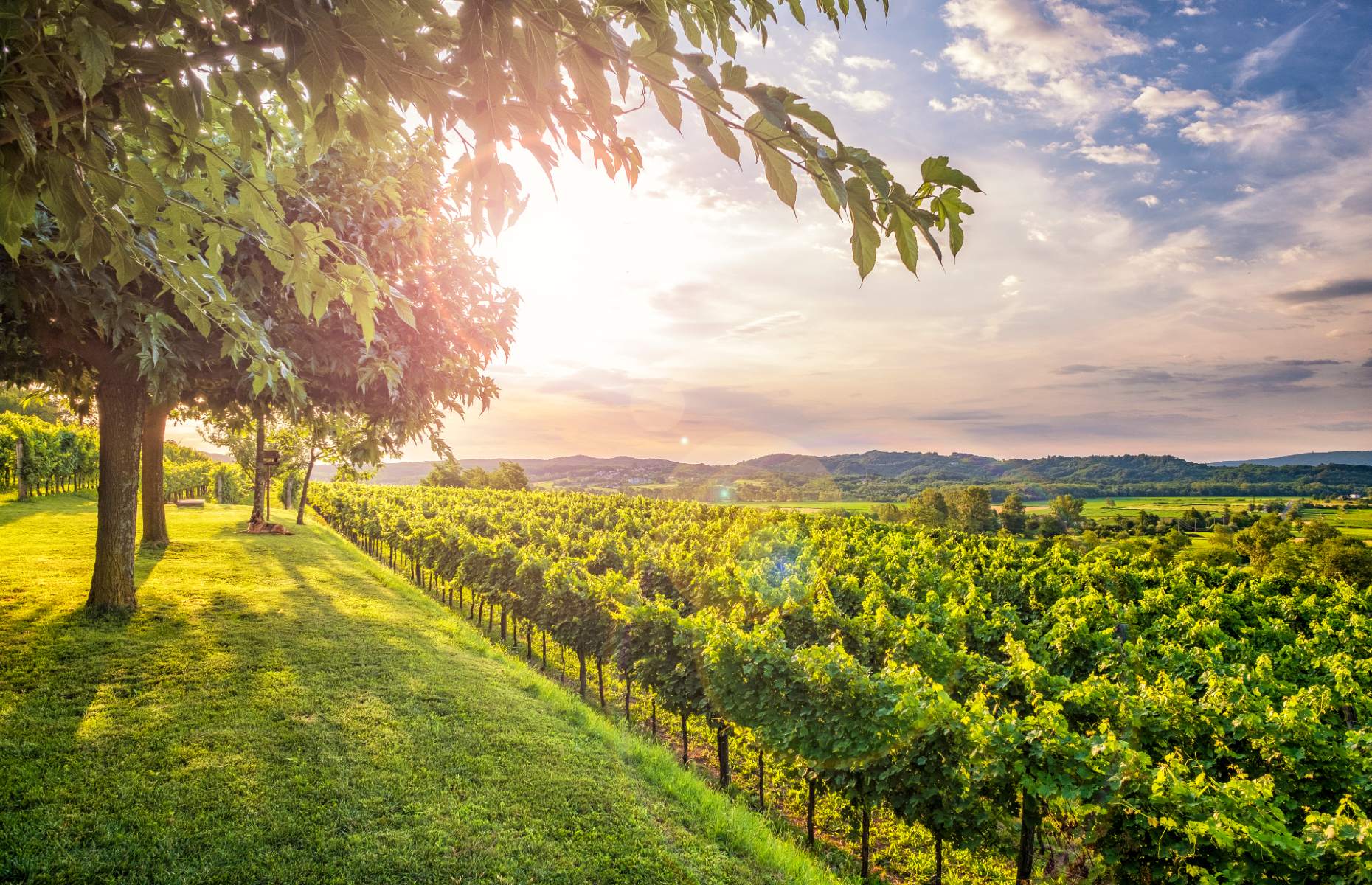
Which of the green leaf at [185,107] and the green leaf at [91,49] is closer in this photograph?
the green leaf at [91,49]

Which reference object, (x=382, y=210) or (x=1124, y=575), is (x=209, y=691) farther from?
(x=1124, y=575)

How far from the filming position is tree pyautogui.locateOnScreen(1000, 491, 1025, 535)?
6556 centimetres

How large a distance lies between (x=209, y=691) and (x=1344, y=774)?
12.7m

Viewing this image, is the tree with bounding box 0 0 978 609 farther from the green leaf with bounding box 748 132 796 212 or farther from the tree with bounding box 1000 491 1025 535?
the tree with bounding box 1000 491 1025 535

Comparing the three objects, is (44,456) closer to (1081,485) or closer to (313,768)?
(313,768)

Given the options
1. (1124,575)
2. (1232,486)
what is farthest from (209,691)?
(1232,486)

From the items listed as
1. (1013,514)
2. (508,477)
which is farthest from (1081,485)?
(508,477)

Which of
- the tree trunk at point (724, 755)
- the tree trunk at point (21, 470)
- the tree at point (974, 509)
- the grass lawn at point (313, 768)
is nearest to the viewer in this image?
the grass lawn at point (313, 768)

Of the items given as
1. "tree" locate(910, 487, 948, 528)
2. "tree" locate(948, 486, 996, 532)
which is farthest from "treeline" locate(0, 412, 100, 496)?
"tree" locate(948, 486, 996, 532)

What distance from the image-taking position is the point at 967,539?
2567cm

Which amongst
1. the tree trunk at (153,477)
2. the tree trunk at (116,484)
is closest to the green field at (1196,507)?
the tree trunk at (116,484)

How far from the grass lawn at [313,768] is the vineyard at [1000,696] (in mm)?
1540

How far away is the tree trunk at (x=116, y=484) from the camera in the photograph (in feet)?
31.9

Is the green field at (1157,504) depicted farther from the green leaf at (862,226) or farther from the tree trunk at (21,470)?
the tree trunk at (21,470)
